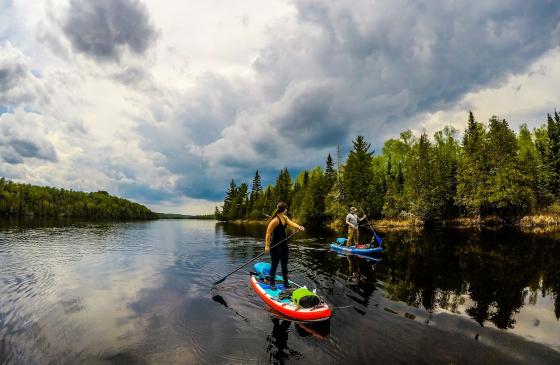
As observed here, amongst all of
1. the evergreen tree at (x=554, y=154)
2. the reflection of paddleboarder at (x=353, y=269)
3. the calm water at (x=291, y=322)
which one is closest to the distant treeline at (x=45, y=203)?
the calm water at (x=291, y=322)

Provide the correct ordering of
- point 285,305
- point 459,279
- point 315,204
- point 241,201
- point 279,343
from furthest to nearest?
point 241,201, point 315,204, point 459,279, point 285,305, point 279,343

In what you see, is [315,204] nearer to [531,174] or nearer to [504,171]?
[504,171]

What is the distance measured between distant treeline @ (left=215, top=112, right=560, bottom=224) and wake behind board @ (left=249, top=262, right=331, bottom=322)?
44.1m

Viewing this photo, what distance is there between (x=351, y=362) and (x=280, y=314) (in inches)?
134

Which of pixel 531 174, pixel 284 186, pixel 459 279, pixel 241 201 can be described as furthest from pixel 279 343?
pixel 241 201

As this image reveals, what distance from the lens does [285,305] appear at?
905cm

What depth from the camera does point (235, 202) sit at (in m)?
113

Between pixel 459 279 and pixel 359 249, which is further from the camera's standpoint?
pixel 359 249

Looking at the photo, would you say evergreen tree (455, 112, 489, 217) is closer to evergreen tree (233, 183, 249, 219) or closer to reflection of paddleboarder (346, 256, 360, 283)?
reflection of paddleboarder (346, 256, 360, 283)

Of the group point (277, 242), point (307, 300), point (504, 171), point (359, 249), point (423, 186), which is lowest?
point (307, 300)

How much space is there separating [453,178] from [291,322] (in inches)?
2320

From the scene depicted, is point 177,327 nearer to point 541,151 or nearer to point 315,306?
point 315,306

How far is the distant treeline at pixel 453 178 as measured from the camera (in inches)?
1752

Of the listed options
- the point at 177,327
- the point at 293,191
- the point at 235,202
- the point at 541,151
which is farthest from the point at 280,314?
the point at 235,202
